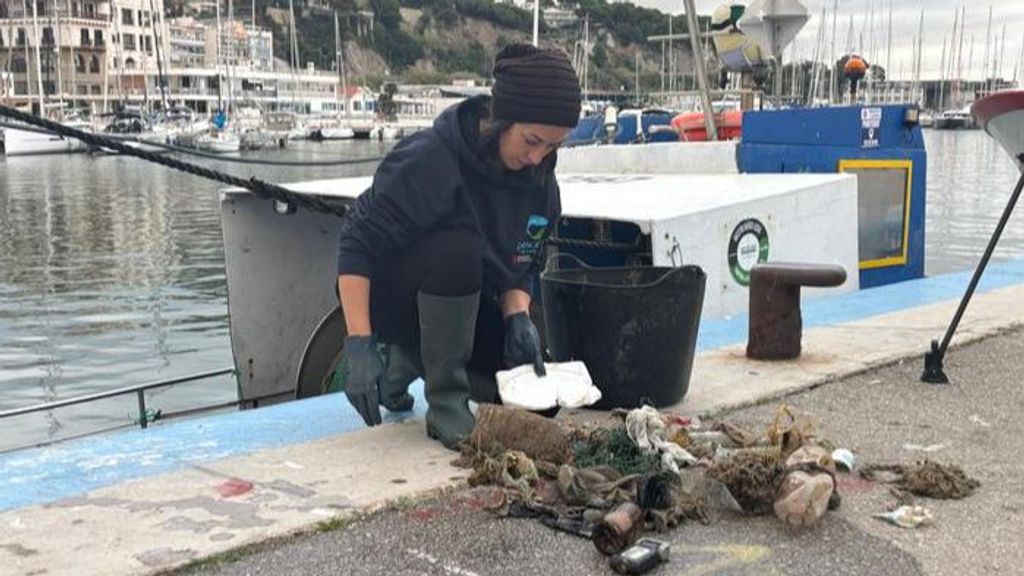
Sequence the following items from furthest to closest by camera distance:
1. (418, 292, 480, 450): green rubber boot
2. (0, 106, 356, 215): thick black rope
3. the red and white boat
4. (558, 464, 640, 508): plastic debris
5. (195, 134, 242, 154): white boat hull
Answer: (195, 134, 242, 154): white boat hull
the red and white boat
(0, 106, 356, 215): thick black rope
(418, 292, 480, 450): green rubber boot
(558, 464, 640, 508): plastic debris

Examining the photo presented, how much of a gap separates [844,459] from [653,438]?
669mm

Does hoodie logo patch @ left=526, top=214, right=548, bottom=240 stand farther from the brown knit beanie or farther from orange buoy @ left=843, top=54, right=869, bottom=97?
orange buoy @ left=843, top=54, right=869, bottom=97

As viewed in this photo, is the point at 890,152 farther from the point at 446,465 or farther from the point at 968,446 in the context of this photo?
the point at 446,465

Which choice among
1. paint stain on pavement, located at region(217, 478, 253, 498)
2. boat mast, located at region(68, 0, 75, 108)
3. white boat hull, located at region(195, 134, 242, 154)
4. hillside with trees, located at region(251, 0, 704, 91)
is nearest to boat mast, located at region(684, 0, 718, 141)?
paint stain on pavement, located at region(217, 478, 253, 498)

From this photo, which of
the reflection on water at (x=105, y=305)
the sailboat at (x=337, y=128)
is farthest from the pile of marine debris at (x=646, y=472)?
the sailboat at (x=337, y=128)

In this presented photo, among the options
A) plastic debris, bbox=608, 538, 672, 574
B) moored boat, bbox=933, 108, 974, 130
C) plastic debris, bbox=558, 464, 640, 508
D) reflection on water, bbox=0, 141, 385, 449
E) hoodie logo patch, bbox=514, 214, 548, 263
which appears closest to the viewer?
plastic debris, bbox=608, 538, 672, 574

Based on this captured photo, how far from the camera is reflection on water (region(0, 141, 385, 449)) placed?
38.6 ft

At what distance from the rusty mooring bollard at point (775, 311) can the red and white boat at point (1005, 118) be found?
949 mm

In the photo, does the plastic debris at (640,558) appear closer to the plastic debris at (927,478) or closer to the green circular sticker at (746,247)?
the plastic debris at (927,478)

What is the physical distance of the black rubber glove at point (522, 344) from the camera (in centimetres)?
398

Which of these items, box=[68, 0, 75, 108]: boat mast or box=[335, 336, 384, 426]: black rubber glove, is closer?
box=[335, 336, 384, 426]: black rubber glove

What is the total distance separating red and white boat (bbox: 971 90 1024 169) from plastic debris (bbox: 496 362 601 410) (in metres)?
2.27

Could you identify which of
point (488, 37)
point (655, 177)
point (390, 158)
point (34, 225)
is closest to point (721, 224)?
point (655, 177)

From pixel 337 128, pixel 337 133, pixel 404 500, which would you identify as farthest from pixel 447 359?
pixel 337 128
